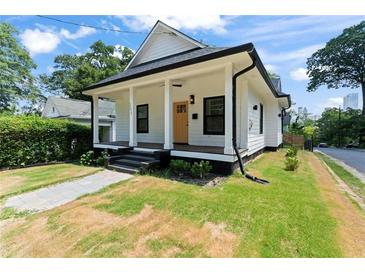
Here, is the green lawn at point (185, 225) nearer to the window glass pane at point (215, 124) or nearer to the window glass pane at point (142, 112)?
the window glass pane at point (215, 124)

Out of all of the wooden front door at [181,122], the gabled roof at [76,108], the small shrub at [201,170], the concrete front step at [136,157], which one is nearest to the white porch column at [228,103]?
the small shrub at [201,170]

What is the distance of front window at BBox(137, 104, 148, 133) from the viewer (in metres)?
10.6

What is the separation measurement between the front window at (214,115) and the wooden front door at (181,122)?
3.26ft

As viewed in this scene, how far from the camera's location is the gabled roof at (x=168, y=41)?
9.76 m

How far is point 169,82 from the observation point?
714 centimetres

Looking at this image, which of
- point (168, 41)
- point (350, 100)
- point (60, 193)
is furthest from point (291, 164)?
point (350, 100)

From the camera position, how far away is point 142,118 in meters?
10.8

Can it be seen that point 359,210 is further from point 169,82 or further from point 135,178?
point 169,82

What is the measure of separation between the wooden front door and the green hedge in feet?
15.0

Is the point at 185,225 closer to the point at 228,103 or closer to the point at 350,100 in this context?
the point at 228,103

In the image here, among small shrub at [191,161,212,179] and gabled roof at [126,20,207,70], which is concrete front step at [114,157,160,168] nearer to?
small shrub at [191,161,212,179]

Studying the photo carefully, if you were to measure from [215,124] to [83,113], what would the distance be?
1545cm
